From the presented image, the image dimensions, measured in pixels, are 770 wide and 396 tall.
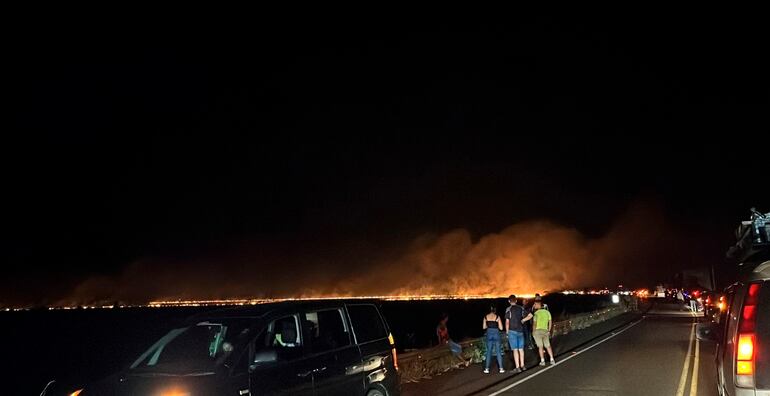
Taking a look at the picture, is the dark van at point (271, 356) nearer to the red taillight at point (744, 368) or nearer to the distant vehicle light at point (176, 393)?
the distant vehicle light at point (176, 393)

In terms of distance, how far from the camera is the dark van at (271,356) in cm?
612

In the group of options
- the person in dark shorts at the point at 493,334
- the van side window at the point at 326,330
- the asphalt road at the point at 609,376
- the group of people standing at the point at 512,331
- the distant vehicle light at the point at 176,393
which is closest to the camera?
the distant vehicle light at the point at 176,393

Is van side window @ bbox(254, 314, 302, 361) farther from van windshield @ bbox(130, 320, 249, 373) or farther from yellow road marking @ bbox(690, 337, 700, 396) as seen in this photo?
yellow road marking @ bbox(690, 337, 700, 396)

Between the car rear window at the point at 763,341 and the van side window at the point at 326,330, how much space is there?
4.66 meters

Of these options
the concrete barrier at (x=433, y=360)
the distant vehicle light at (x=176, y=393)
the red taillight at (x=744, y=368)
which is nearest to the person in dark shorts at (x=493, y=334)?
the concrete barrier at (x=433, y=360)

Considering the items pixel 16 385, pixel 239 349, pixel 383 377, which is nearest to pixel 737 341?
pixel 383 377

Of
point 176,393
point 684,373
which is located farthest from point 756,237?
point 176,393

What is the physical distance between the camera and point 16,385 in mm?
43594

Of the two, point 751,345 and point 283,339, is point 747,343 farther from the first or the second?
point 283,339

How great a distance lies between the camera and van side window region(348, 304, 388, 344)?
8.40 metres

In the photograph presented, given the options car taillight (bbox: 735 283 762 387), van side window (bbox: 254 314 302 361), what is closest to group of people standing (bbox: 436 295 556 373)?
van side window (bbox: 254 314 302 361)

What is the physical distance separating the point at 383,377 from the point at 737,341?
14.5 feet

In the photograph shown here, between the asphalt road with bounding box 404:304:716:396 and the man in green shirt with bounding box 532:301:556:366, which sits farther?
the man in green shirt with bounding box 532:301:556:366

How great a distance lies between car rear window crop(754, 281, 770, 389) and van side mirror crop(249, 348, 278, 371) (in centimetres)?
487
